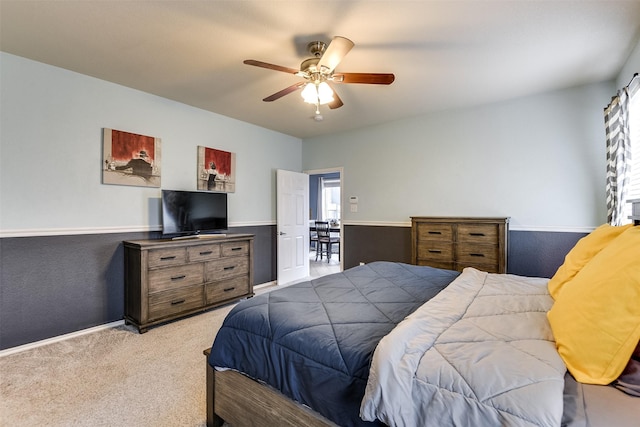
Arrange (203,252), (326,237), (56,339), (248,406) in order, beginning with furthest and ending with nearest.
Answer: (326,237) < (203,252) < (56,339) < (248,406)

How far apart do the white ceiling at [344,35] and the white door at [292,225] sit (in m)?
1.88

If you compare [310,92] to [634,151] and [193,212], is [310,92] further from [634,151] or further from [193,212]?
[634,151]

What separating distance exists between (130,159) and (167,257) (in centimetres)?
118

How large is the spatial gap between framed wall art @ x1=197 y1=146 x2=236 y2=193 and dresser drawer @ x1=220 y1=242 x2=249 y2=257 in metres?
0.88

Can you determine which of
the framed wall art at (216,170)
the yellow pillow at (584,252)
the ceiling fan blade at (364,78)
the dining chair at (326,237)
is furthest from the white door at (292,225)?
the yellow pillow at (584,252)

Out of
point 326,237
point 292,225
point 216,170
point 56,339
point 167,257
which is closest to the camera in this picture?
point 56,339

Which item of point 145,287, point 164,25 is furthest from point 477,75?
point 145,287

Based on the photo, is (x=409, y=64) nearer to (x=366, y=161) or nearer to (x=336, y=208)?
(x=366, y=161)

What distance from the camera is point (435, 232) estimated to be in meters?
3.61

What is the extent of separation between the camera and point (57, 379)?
215 centimetres

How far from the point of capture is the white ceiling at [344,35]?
6.49 ft

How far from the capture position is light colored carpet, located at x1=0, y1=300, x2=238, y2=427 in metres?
1.77

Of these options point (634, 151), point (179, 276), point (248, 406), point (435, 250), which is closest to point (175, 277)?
point (179, 276)

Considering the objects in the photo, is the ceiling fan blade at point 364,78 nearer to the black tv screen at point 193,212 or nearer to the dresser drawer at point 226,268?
the black tv screen at point 193,212
